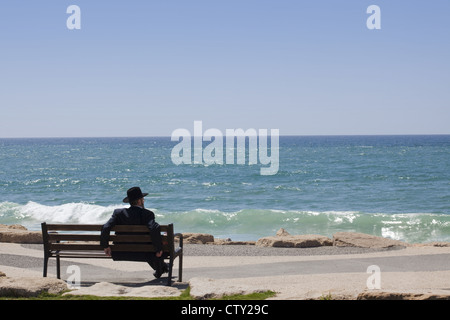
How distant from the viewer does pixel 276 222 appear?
24.7m

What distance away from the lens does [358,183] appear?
42.7 m

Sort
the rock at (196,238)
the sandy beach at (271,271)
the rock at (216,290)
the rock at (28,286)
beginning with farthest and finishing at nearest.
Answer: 1. the rock at (196,238)
2. the sandy beach at (271,271)
3. the rock at (28,286)
4. the rock at (216,290)

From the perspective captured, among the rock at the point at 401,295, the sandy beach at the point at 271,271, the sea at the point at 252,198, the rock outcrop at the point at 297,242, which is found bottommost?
the sea at the point at 252,198

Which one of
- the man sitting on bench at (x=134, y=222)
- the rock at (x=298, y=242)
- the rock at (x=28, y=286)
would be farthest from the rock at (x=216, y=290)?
the rock at (x=298, y=242)

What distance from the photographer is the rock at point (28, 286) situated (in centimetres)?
737

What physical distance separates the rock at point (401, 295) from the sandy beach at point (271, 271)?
2 cm

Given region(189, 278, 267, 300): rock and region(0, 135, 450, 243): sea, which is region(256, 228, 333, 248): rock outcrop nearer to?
region(189, 278, 267, 300): rock

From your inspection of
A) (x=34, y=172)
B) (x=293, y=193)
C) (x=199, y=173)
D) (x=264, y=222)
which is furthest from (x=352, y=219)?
(x=34, y=172)

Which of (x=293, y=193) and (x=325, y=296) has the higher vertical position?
(x=325, y=296)

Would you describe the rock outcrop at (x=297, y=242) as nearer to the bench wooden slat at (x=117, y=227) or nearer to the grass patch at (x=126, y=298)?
the bench wooden slat at (x=117, y=227)

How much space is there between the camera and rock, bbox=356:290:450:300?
246 inches

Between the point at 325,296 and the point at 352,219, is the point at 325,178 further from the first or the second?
the point at 325,296
